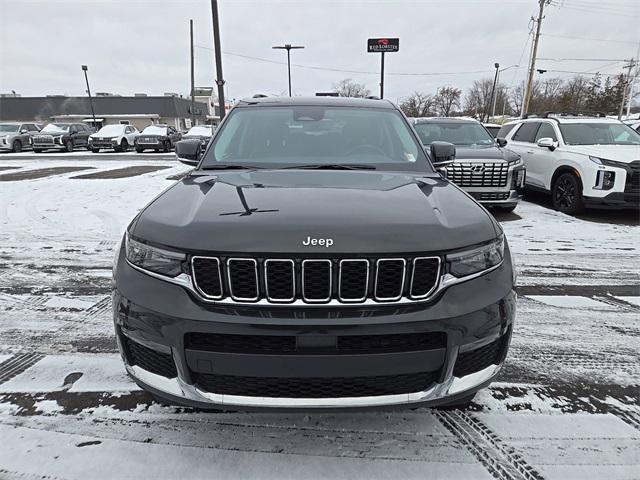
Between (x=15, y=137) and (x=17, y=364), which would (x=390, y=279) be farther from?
(x=15, y=137)

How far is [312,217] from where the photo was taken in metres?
1.92

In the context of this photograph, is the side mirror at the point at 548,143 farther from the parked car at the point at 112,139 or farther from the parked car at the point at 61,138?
the parked car at the point at 61,138

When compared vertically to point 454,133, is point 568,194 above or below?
below

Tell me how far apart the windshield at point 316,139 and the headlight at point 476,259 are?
1092mm

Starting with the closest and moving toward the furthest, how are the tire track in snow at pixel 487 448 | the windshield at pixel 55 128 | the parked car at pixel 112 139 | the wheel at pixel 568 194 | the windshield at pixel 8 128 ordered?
1. the tire track in snow at pixel 487 448
2. the wheel at pixel 568 194
3. the parked car at pixel 112 139
4. the windshield at pixel 8 128
5. the windshield at pixel 55 128

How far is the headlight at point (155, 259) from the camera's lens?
1.85m

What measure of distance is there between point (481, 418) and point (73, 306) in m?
3.37

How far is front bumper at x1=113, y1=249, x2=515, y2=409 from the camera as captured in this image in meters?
1.72

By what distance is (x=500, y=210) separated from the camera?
829 centimetres

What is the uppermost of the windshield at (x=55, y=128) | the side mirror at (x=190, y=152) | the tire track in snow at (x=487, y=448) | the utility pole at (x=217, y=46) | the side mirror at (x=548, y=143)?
the utility pole at (x=217, y=46)

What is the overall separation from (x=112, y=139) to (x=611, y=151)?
2406cm

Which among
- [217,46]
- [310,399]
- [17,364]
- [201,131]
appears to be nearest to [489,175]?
[310,399]

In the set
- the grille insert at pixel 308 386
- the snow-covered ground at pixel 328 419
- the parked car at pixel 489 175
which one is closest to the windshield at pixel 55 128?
the snow-covered ground at pixel 328 419

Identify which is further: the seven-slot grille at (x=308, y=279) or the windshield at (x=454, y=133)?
the windshield at (x=454, y=133)
